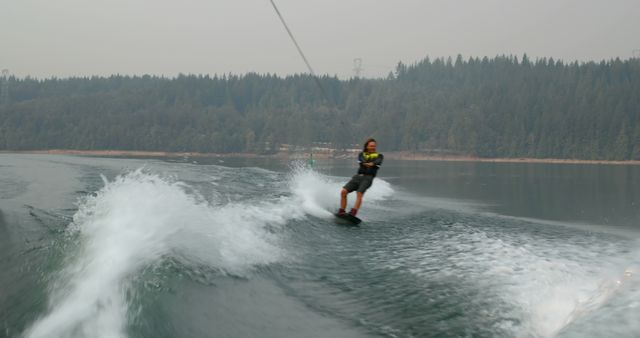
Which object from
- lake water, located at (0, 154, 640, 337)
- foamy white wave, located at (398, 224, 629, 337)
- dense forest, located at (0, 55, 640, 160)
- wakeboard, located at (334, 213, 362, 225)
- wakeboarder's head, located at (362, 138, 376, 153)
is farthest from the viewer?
dense forest, located at (0, 55, 640, 160)

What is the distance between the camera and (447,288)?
20.2 feet

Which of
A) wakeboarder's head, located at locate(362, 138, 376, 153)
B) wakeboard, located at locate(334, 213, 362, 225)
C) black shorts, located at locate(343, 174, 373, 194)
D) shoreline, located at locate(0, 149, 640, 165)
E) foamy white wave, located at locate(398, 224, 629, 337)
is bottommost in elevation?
shoreline, located at locate(0, 149, 640, 165)

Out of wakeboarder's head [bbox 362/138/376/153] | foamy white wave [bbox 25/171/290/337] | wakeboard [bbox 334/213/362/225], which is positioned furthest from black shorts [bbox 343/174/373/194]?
foamy white wave [bbox 25/171/290/337]

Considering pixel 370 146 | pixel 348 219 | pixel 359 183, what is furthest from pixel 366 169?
pixel 348 219

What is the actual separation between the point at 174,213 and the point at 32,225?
2666mm

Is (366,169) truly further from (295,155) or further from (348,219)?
(295,155)

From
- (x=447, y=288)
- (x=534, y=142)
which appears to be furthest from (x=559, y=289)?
(x=534, y=142)

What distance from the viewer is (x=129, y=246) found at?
19.0 feet

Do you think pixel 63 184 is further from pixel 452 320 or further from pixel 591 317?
pixel 591 317

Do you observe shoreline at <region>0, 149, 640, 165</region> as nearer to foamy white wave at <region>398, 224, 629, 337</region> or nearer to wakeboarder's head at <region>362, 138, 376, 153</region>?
wakeboarder's head at <region>362, 138, 376, 153</region>

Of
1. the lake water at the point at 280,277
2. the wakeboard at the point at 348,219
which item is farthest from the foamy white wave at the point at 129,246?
the wakeboard at the point at 348,219

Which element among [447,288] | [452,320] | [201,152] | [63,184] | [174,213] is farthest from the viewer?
[201,152]

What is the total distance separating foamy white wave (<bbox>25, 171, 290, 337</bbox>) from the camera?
431cm

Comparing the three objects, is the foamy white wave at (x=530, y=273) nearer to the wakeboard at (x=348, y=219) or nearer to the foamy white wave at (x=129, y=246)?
the wakeboard at (x=348, y=219)
